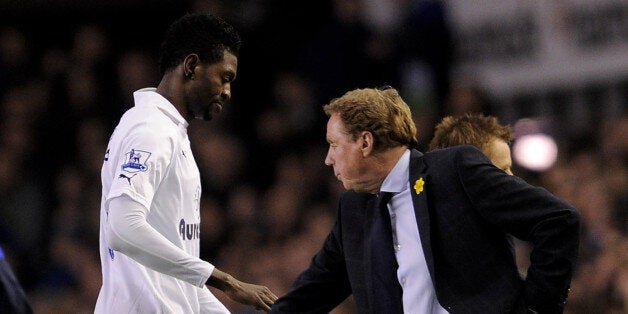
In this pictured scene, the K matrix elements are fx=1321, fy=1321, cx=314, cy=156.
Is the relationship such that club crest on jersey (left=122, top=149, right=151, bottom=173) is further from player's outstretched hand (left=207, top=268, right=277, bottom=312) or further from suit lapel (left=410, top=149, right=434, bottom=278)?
suit lapel (left=410, top=149, right=434, bottom=278)

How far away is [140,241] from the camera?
464cm

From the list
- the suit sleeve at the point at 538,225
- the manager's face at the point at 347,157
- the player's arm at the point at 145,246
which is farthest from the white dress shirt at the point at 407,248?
the player's arm at the point at 145,246

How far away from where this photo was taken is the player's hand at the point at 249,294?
191 inches

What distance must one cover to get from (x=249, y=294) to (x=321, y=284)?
436 millimetres

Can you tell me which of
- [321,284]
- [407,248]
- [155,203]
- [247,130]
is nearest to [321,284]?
[321,284]

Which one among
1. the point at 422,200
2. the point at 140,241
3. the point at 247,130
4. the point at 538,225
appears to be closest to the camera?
the point at 538,225

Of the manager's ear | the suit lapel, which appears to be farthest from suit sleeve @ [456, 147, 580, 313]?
the manager's ear

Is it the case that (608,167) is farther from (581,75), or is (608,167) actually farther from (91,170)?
(91,170)

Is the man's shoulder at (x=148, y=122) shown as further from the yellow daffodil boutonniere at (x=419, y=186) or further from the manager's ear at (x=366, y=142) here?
the yellow daffodil boutonniere at (x=419, y=186)

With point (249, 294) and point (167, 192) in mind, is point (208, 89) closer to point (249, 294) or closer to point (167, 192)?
point (167, 192)

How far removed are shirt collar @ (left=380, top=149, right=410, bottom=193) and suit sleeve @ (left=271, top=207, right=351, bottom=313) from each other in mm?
379

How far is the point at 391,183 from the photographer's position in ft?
16.0

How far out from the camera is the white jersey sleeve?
4.64m

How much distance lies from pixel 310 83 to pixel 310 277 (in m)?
5.26
